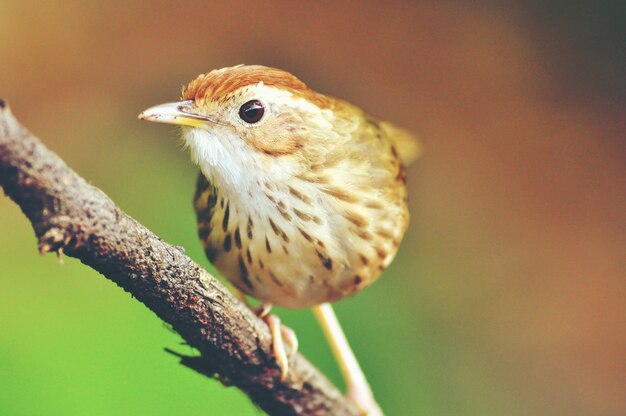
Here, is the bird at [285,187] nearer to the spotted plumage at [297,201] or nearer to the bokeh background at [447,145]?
the spotted plumage at [297,201]

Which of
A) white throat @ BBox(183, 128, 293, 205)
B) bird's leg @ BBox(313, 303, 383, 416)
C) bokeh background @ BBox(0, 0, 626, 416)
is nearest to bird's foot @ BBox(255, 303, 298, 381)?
white throat @ BBox(183, 128, 293, 205)

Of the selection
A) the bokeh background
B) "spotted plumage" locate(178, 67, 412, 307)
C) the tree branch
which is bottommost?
the tree branch

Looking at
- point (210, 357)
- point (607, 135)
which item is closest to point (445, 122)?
point (607, 135)

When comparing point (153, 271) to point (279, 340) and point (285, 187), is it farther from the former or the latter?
point (279, 340)

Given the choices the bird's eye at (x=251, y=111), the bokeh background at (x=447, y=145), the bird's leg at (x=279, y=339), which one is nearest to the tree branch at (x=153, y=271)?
the bird's leg at (x=279, y=339)

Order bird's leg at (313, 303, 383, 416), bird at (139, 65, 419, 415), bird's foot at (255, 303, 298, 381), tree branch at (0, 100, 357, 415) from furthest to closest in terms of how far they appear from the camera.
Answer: bird's leg at (313, 303, 383, 416) → bird's foot at (255, 303, 298, 381) → bird at (139, 65, 419, 415) → tree branch at (0, 100, 357, 415)

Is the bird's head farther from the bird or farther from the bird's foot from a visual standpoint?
the bird's foot

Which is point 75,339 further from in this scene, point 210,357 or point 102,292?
point 210,357
